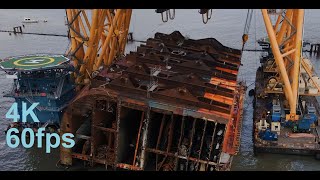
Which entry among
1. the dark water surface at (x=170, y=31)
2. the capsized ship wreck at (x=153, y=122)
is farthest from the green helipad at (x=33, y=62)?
the capsized ship wreck at (x=153, y=122)

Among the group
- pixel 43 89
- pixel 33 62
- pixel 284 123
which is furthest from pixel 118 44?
pixel 284 123

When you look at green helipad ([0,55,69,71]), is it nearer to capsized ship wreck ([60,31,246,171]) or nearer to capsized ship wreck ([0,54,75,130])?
capsized ship wreck ([0,54,75,130])

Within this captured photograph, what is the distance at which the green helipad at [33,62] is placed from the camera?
92.1 ft

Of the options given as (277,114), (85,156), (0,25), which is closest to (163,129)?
(85,156)

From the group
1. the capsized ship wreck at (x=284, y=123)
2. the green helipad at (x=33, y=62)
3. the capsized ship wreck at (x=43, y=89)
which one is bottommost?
the capsized ship wreck at (x=284, y=123)

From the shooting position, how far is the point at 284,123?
93.4 ft

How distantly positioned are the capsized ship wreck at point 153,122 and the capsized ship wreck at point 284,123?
2.08 metres

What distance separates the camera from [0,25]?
74.9 metres

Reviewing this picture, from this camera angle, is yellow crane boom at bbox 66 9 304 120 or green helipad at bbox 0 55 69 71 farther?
green helipad at bbox 0 55 69 71

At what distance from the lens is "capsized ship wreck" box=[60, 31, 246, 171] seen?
22938 mm

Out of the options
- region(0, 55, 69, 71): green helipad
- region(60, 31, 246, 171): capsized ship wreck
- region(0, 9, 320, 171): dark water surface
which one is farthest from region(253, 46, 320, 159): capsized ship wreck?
region(0, 55, 69, 71): green helipad

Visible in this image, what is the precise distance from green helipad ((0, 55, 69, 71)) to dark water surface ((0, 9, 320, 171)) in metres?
2.62

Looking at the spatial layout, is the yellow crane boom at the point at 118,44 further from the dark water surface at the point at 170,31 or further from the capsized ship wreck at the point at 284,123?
the dark water surface at the point at 170,31

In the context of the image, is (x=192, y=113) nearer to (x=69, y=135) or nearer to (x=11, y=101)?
(x=69, y=135)
